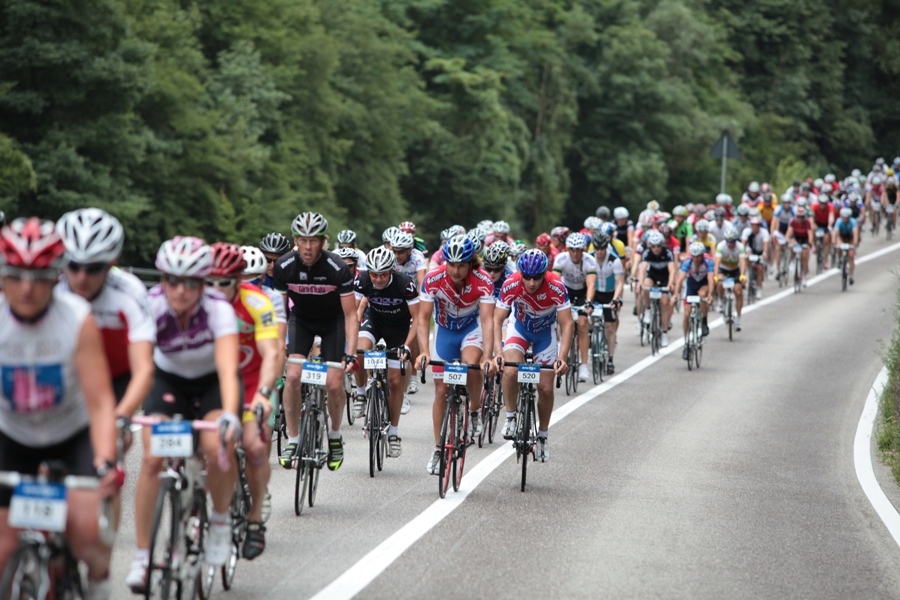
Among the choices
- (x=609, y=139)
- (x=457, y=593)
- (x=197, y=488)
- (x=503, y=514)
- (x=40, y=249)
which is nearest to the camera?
(x=40, y=249)

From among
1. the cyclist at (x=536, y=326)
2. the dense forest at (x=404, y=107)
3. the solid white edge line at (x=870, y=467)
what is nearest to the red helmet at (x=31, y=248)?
the cyclist at (x=536, y=326)

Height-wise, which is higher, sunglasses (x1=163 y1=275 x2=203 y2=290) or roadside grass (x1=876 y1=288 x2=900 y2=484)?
sunglasses (x1=163 y1=275 x2=203 y2=290)

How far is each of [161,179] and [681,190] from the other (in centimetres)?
3738

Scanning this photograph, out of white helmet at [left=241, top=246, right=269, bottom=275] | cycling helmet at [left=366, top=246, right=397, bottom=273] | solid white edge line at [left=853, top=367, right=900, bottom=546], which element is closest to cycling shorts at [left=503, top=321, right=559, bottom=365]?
cycling helmet at [left=366, top=246, right=397, bottom=273]

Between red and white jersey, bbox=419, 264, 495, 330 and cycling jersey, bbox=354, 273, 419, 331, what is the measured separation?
683 mm

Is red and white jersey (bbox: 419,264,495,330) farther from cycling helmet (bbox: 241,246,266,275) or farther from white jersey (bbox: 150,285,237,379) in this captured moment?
white jersey (bbox: 150,285,237,379)

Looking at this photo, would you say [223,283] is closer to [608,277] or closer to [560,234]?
[608,277]

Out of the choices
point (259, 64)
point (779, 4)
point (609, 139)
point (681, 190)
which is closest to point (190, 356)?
point (259, 64)

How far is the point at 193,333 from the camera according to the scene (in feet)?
23.2

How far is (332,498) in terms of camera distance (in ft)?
35.4

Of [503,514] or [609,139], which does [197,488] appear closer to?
[503,514]

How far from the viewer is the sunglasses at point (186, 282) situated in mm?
6867

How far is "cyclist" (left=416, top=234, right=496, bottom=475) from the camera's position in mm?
11531

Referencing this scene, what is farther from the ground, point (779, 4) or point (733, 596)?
point (779, 4)
